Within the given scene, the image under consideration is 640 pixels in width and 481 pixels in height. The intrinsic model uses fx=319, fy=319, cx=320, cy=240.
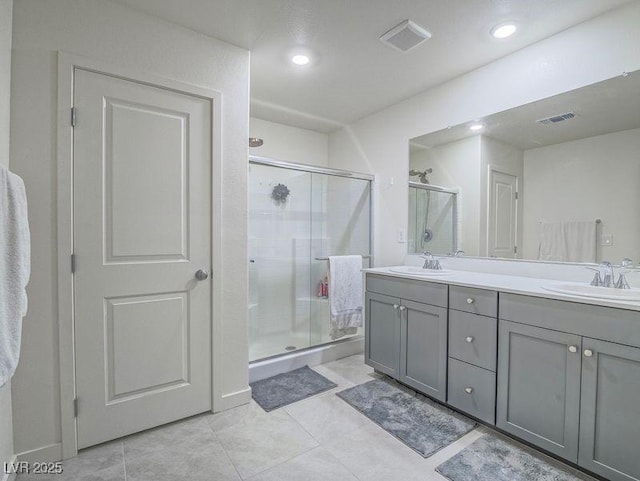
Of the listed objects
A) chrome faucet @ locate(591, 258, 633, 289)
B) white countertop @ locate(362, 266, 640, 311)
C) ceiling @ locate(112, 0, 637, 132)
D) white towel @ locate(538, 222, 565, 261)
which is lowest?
white countertop @ locate(362, 266, 640, 311)

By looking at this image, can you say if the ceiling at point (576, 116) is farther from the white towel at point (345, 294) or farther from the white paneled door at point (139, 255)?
the white paneled door at point (139, 255)

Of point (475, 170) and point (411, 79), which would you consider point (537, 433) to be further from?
point (411, 79)

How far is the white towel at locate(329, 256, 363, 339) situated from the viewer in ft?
9.15

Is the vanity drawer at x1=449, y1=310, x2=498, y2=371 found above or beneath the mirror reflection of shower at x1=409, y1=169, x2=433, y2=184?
beneath

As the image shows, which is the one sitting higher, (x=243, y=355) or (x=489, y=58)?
(x=489, y=58)

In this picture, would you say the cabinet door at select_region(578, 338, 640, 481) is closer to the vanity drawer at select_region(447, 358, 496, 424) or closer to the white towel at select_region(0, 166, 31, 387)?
the vanity drawer at select_region(447, 358, 496, 424)

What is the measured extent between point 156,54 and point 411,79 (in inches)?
70.0

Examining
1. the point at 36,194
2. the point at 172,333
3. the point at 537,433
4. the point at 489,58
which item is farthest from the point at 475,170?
the point at 36,194

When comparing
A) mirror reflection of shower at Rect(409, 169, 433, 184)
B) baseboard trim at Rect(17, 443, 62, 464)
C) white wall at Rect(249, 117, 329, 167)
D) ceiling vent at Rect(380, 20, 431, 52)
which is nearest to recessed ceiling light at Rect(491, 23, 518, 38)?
ceiling vent at Rect(380, 20, 431, 52)

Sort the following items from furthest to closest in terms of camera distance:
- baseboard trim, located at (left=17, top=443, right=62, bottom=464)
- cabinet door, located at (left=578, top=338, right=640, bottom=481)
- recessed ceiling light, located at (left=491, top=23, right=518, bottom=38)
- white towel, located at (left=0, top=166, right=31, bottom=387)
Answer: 1. recessed ceiling light, located at (left=491, top=23, right=518, bottom=38)
2. baseboard trim, located at (left=17, top=443, right=62, bottom=464)
3. cabinet door, located at (left=578, top=338, right=640, bottom=481)
4. white towel, located at (left=0, top=166, right=31, bottom=387)

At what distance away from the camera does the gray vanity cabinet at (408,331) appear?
200 centimetres

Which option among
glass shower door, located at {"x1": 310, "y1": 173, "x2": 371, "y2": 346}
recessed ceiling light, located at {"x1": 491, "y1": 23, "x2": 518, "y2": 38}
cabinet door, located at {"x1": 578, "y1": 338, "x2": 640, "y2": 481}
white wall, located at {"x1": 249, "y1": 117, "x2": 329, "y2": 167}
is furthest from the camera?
white wall, located at {"x1": 249, "y1": 117, "x2": 329, "y2": 167}

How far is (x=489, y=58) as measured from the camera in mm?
2162

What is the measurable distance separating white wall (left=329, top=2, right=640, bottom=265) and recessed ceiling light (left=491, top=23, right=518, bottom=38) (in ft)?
0.75
